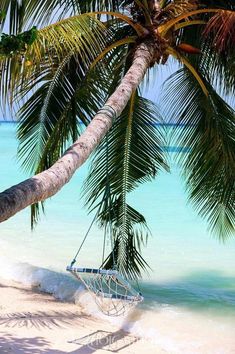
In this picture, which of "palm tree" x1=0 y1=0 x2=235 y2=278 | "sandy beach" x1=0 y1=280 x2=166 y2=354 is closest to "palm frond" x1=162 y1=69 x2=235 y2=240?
"palm tree" x1=0 y1=0 x2=235 y2=278

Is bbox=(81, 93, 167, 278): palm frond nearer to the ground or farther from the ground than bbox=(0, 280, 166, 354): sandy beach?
farther from the ground

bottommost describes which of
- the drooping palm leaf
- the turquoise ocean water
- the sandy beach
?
the sandy beach

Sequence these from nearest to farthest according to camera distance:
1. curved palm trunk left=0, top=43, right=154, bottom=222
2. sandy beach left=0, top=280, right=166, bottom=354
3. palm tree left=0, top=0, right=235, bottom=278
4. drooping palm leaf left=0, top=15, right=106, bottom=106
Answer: curved palm trunk left=0, top=43, right=154, bottom=222 < drooping palm leaf left=0, top=15, right=106, bottom=106 < sandy beach left=0, top=280, right=166, bottom=354 < palm tree left=0, top=0, right=235, bottom=278

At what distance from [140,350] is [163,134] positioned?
2.16m

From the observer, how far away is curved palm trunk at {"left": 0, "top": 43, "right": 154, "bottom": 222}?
9.30 feet

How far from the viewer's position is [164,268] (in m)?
9.27

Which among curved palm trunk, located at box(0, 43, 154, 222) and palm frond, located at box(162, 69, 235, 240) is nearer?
curved palm trunk, located at box(0, 43, 154, 222)

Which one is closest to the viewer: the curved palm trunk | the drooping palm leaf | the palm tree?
→ the curved palm trunk

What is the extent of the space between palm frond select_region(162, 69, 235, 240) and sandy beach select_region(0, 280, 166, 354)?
1.54 m

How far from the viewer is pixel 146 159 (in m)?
6.51

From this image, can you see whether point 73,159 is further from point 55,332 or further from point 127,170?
point 127,170

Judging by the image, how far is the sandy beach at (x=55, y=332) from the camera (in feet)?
17.0

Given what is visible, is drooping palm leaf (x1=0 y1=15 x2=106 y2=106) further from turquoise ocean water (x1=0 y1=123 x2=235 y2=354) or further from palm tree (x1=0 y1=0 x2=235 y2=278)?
turquoise ocean water (x1=0 y1=123 x2=235 y2=354)

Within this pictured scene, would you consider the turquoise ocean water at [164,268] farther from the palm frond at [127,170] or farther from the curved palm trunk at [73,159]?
the curved palm trunk at [73,159]
